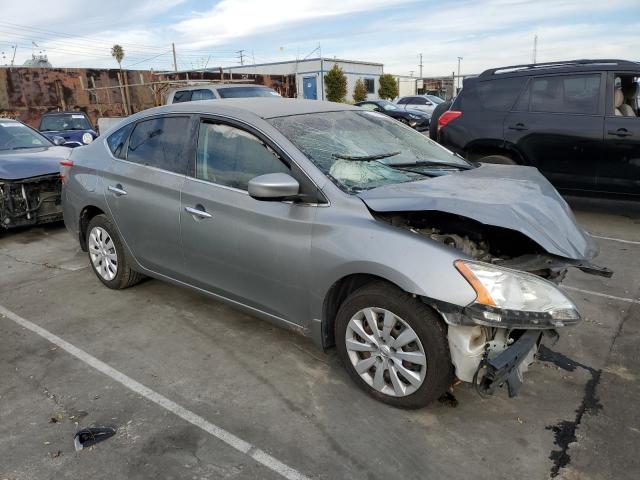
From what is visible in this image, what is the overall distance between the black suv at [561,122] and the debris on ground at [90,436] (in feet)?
19.2

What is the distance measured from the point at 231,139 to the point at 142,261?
1.45 metres

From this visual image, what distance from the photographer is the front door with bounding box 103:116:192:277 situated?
3938 mm

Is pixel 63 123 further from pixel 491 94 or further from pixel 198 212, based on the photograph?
pixel 198 212

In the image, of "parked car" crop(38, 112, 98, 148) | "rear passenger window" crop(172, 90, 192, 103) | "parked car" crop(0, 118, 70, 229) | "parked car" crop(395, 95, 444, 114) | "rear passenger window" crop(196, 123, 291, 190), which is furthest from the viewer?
"parked car" crop(395, 95, 444, 114)

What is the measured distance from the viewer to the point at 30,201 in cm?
675

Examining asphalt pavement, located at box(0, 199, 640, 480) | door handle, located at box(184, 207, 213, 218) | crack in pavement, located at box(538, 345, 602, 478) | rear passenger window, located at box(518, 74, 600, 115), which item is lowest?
crack in pavement, located at box(538, 345, 602, 478)

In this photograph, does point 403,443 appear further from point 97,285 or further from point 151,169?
point 97,285

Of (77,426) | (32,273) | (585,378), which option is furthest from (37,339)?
(585,378)

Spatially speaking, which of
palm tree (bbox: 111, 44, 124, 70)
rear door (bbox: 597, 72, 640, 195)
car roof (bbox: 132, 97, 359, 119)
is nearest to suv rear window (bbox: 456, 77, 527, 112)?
rear door (bbox: 597, 72, 640, 195)

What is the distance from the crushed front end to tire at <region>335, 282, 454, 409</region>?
530cm

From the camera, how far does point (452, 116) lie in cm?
738

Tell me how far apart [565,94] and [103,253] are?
18.8 feet

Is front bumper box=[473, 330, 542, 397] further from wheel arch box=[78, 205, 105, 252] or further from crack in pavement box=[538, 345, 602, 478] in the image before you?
wheel arch box=[78, 205, 105, 252]

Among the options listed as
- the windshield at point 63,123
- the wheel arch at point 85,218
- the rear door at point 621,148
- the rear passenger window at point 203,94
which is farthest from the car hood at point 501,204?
the windshield at point 63,123
